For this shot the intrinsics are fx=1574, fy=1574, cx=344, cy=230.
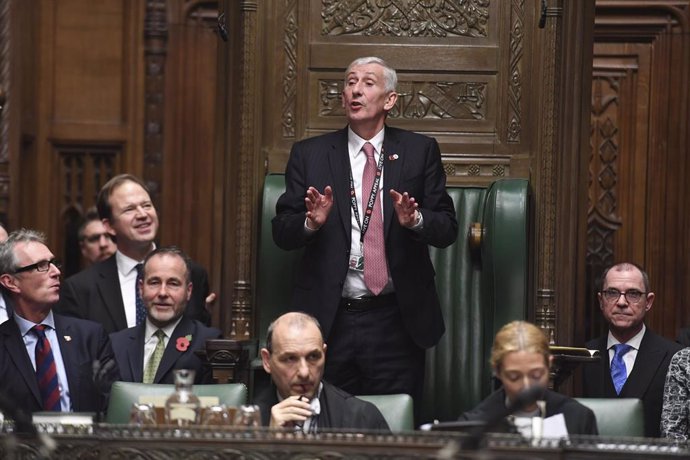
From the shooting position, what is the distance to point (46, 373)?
541 cm

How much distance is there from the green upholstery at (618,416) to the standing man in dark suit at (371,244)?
0.89 meters

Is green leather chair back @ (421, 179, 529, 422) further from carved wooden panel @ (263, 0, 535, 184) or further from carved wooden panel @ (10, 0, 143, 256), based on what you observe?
carved wooden panel @ (10, 0, 143, 256)

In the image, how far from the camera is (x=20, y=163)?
7.66 metres

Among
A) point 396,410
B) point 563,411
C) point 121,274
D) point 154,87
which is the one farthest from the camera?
point 154,87

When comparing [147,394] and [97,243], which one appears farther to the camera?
[97,243]

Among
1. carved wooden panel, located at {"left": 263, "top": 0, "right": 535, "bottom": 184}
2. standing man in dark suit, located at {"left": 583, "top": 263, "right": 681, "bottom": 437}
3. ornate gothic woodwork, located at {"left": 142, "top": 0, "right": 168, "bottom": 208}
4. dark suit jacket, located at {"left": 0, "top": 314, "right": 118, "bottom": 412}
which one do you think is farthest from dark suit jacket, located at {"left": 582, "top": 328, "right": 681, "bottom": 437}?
ornate gothic woodwork, located at {"left": 142, "top": 0, "right": 168, "bottom": 208}

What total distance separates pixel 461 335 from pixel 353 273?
750 mm

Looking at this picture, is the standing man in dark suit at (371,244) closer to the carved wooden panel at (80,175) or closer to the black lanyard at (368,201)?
the black lanyard at (368,201)

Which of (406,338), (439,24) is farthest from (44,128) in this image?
(406,338)

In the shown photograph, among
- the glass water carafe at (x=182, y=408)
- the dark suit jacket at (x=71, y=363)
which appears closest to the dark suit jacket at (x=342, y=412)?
the glass water carafe at (x=182, y=408)

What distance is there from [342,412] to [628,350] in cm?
174

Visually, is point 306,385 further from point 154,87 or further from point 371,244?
point 154,87

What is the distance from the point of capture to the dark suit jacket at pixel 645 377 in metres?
5.83

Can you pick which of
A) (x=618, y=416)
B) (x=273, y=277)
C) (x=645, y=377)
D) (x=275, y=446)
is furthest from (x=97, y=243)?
(x=275, y=446)
